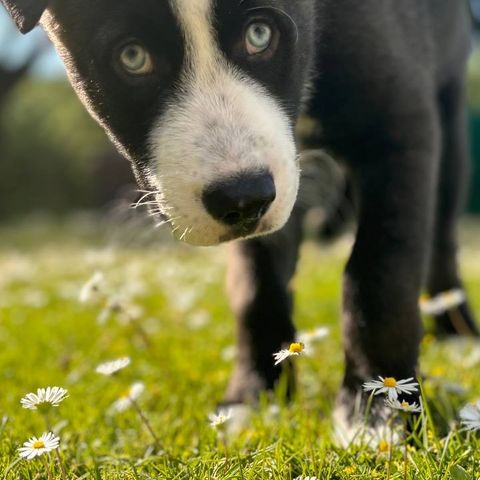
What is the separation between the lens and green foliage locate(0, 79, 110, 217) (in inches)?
507

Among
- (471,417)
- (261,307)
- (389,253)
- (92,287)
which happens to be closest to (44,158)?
(261,307)

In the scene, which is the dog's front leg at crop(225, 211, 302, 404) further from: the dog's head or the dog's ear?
the dog's ear

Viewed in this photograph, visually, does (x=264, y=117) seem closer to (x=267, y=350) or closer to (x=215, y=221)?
(x=215, y=221)

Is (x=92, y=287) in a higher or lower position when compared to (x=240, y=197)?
lower

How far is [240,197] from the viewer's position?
1.63 metres

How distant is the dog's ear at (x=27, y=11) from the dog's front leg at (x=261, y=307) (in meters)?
1.01

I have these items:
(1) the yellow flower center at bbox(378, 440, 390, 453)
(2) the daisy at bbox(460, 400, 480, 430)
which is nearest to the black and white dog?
(1) the yellow flower center at bbox(378, 440, 390, 453)

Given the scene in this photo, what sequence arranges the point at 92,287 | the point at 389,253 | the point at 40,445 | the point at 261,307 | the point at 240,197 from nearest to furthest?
the point at 40,445
the point at 240,197
the point at 389,253
the point at 92,287
the point at 261,307

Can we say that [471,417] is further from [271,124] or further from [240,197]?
[271,124]

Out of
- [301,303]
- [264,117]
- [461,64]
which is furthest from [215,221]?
[301,303]

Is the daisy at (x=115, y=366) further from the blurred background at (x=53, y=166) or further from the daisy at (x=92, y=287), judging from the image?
the blurred background at (x=53, y=166)

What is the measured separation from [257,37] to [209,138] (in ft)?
0.92

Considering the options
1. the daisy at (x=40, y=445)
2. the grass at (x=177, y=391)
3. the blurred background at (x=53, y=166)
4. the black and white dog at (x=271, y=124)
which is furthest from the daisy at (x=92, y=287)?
the blurred background at (x=53, y=166)

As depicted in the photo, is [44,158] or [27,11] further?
[44,158]
